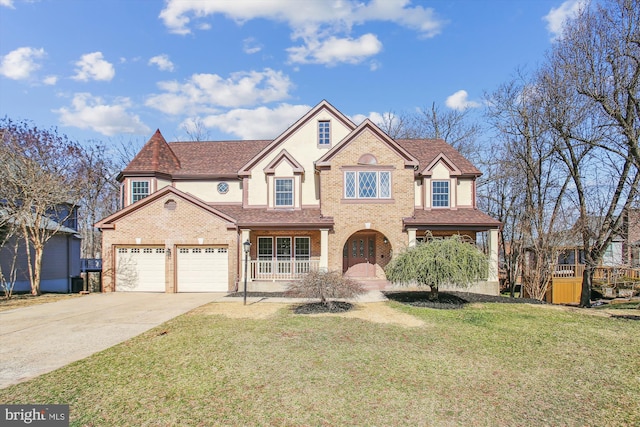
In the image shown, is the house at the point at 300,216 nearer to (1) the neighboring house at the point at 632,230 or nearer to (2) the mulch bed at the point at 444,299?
(2) the mulch bed at the point at 444,299

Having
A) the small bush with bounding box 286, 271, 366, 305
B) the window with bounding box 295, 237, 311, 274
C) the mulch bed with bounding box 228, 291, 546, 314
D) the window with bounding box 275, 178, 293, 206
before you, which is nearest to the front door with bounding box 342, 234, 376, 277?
the window with bounding box 295, 237, 311, 274

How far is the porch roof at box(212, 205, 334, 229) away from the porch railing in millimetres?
1772

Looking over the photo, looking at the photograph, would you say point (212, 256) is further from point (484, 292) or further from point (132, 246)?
point (484, 292)

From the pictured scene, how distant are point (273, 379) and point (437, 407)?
8.99 feet

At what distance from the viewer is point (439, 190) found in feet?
69.2

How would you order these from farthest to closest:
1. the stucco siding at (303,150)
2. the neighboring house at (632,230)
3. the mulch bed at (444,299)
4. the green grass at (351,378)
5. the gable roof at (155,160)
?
the gable roof at (155,160) → the stucco siding at (303,150) → the neighboring house at (632,230) → the mulch bed at (444,299) → the green grass at (351,378)

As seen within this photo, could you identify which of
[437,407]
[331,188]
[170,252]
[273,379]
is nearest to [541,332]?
[437,407]

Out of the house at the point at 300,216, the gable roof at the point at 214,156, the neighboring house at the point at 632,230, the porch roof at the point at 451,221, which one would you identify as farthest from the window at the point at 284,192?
the neighboring house at the point at 632,230

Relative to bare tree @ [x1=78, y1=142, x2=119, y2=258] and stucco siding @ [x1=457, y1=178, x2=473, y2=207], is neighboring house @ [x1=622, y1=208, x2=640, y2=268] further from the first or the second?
bare tree @ [x1=78, y1=142, x2=119, y2=258]

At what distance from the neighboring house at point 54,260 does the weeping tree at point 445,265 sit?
18514 mm

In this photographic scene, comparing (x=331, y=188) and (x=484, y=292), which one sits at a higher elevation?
(x=331, y=188)

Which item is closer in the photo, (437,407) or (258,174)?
(437,407)

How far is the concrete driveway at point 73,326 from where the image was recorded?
7887 mm

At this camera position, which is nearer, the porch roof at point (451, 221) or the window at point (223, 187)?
the porch roof at point (451, 221)
